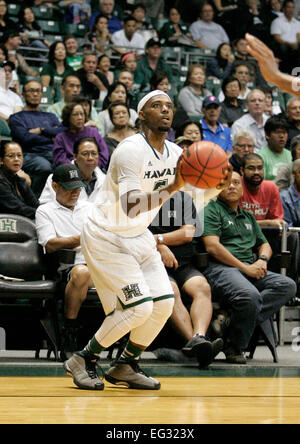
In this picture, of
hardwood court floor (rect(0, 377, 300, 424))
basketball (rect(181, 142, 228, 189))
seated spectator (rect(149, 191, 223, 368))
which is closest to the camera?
hardwood court floor (rect(0, 377, 300, 424))

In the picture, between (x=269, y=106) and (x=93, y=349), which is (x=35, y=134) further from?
(x=269, y=106)

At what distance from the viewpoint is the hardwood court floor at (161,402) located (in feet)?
12.9

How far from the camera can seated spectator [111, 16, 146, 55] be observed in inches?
543

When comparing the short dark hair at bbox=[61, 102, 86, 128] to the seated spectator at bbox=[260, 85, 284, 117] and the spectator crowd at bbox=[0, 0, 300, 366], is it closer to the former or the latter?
the spectator crowd at bbox=[0, 0, 300, 366]

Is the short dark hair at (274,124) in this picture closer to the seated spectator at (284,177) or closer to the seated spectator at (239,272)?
the seated spectator at (284,177)

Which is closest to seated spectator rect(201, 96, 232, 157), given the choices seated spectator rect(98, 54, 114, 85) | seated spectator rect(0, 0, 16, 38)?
seated spectator rect(98, 54, 114, 85)

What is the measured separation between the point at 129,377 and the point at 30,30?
9478 mm

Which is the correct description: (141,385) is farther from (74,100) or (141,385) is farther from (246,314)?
(74,100)

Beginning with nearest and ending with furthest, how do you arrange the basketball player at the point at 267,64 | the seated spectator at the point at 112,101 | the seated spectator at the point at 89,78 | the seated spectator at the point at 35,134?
1. the basketball player at the point at 267,64
2. the seated spectator at the point at 35,134
3. the seated spectator at the point at 112,101
4. the seated spectator at the point at 89,78

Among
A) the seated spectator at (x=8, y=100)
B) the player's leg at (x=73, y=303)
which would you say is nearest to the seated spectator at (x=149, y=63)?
the seated spectator at (x=8, y=100)

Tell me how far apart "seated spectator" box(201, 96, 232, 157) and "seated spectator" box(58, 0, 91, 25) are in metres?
5.19

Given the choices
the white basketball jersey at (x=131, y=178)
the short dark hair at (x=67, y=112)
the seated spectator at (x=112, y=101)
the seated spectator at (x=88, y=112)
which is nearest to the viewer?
the white basketball jersey at (x=131, y=178)

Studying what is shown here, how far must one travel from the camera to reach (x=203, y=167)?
4.49 metres

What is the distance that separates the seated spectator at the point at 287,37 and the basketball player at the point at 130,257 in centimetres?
1086
